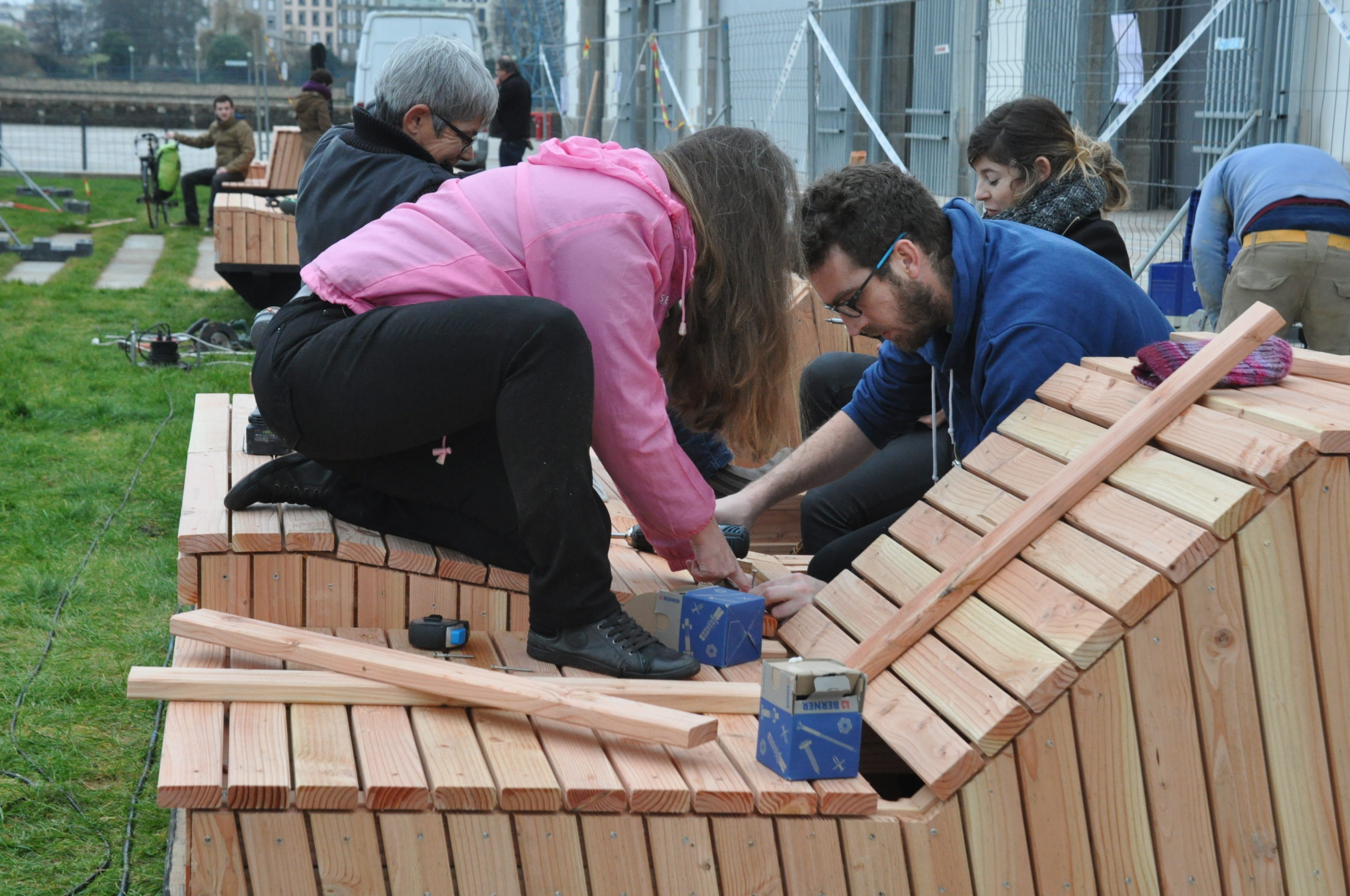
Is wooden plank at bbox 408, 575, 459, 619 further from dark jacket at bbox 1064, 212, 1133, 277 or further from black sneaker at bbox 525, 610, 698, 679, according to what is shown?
dark jacket at bbox 1064, 212, 1133, 277

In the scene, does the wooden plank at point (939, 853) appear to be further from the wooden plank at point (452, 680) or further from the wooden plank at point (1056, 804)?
the wooden plank at point (452, 680)

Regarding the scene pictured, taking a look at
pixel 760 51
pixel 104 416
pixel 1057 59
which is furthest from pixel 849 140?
pixel 104 416

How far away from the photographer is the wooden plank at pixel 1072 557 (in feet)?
6.66

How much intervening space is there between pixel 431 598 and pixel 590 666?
486 mm

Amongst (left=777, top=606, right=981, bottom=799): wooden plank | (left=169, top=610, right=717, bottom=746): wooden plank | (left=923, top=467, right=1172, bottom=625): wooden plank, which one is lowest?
(left=777, top=606, right=981, bottom=799): wooden plank

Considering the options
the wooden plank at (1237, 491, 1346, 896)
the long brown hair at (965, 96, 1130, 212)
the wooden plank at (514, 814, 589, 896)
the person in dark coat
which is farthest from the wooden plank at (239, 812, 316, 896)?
the person in dark coat

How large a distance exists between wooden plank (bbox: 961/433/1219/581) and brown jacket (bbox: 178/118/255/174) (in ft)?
44.6

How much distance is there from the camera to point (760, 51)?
35.1 feet

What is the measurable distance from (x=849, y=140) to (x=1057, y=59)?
2227 mm

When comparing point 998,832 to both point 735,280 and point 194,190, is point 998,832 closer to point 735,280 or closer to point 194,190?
point 735,280

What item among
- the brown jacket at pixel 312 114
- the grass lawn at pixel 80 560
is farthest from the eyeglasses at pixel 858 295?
the brown jacket at pixel 312 114

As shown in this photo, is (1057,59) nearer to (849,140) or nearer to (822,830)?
(849,140)

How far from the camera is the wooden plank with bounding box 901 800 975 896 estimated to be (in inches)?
80.0

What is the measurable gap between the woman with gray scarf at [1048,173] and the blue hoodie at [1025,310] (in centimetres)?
128
